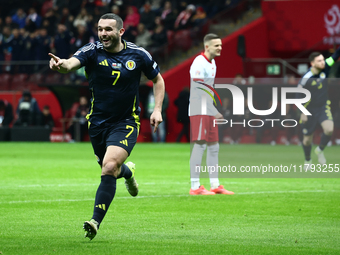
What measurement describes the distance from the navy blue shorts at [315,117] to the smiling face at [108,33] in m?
8.15

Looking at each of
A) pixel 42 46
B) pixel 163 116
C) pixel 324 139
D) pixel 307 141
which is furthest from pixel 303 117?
pixel 42 46

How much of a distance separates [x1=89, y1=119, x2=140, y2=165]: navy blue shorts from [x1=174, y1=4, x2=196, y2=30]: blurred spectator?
1933 cm

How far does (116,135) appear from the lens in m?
6.66

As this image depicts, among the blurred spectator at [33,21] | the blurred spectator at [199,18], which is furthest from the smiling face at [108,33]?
the blurred spectator at [33,21]

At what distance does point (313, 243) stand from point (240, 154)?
278 inches

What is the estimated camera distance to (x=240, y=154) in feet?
43.0

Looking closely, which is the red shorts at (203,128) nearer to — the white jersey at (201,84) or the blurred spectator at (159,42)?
the white jersey at (201,84)

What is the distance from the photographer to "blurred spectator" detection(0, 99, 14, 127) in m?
26.1

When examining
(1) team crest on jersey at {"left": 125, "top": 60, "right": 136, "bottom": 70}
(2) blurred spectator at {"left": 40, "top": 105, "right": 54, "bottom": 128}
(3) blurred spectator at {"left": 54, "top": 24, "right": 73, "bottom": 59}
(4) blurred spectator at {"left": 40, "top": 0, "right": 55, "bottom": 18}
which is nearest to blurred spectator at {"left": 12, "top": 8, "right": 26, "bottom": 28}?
(4) blurred spectator at {"left": 40, "top": 0, "right": 55, "bottom": 18}

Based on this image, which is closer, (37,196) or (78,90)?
(37,196)

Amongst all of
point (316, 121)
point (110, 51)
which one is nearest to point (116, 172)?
point (110, 51)

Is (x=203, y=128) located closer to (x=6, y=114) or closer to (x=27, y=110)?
(x=27, y=110)

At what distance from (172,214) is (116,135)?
168 centimetres

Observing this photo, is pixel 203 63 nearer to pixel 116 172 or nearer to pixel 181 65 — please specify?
pixel 116 172
